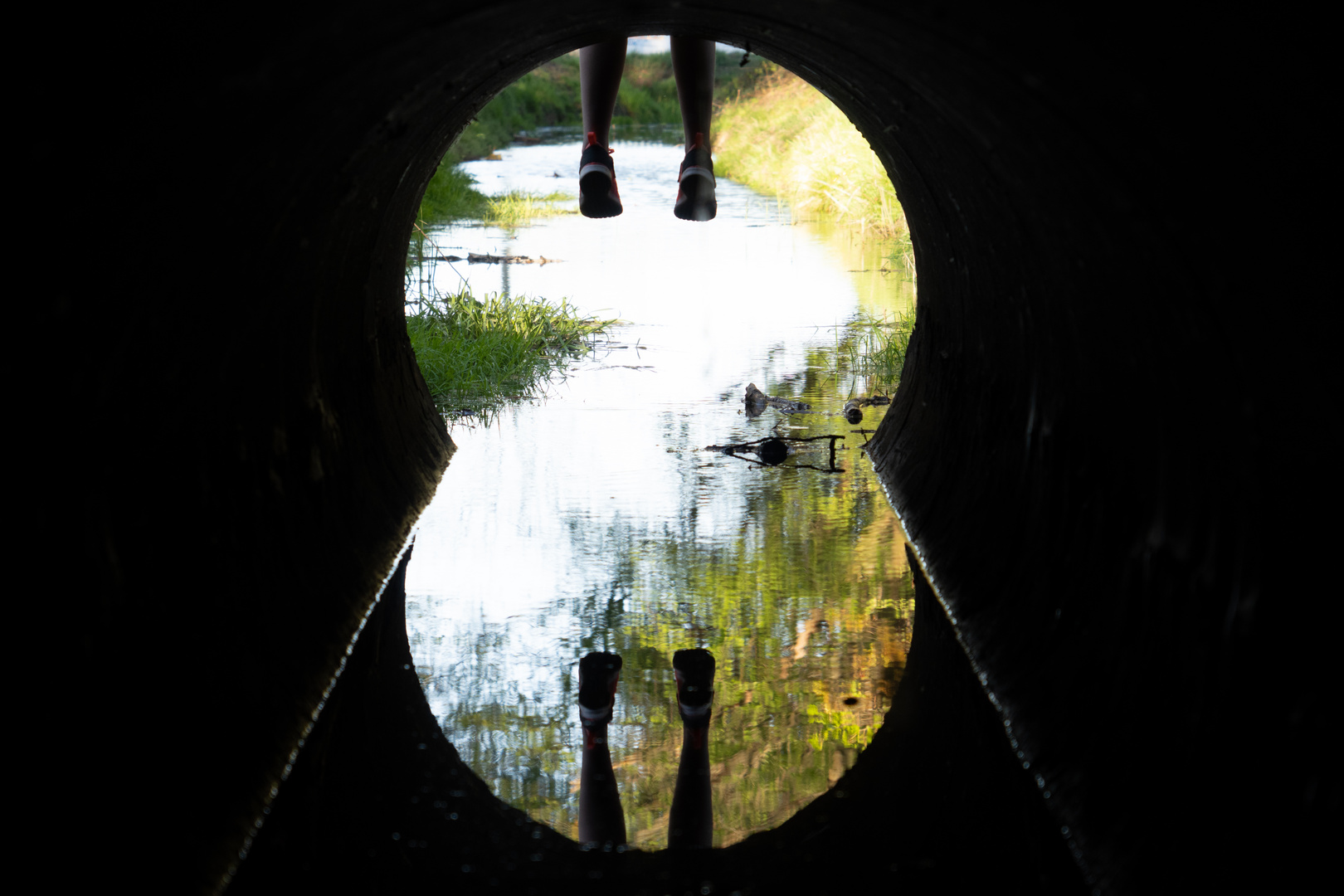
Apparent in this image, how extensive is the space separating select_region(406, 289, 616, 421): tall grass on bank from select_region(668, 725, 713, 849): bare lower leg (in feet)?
10.2

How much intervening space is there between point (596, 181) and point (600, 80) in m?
0.42

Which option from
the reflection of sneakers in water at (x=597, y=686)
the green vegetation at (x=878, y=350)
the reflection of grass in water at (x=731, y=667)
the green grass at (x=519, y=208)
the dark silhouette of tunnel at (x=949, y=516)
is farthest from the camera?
the green grass at (x=519, y=208)

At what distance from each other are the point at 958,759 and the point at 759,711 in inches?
18.9

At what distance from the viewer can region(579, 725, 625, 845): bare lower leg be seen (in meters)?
2.60

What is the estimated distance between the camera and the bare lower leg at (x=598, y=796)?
260cm

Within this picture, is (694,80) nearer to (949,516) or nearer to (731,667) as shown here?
(949,516)

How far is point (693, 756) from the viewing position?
114 inches

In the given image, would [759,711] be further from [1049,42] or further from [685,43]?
[685,43]

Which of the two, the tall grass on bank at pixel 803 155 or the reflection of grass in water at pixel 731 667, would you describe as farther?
the tall grass on bank at pixel 803 155

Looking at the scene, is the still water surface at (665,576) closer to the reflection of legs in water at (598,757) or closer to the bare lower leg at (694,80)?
the reflection of legs in water at (598,757)

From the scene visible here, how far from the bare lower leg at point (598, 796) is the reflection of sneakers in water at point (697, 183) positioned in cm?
290

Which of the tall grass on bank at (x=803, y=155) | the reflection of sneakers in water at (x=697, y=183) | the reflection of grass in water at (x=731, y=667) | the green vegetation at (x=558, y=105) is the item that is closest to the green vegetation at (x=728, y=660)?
the reflection of grass in water at (x=731, y=667)

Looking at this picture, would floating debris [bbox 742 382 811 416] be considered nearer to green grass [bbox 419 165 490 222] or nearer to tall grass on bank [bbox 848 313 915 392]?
tall grass on bank [bbox 848 313 915 392]

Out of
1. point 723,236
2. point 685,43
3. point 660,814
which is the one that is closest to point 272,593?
point 660,814
